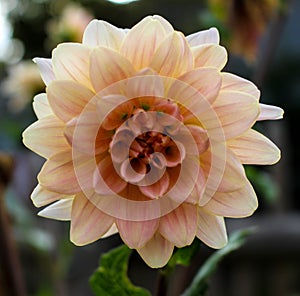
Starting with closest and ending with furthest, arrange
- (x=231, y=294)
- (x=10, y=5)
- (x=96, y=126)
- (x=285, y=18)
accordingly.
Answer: (x=96, y=126) → (x=285, y=18) → (x=231, y=294) → (x=10, y=5)

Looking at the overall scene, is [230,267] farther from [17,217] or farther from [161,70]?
[161,70]

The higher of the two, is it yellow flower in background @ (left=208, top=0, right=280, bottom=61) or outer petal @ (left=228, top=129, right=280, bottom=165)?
outer petal @ (left=228, top=129, right=280, bottom=165)

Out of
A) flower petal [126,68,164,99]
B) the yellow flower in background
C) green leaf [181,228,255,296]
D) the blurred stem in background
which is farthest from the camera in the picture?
the yellow flower in background

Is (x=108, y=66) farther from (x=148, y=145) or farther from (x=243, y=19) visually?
(x=243, y=19)

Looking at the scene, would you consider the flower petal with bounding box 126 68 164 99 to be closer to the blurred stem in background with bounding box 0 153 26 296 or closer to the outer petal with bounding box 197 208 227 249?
the outer petal with bounding box 197 208 227 249

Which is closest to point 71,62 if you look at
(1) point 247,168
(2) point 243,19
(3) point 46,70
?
(3) point 46,70

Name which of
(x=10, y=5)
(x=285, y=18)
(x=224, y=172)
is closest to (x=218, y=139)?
(x=224, y=172)

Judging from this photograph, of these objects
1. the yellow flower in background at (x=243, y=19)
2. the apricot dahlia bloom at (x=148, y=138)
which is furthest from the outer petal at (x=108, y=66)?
the yellow flower in background at (x=243, y=19)

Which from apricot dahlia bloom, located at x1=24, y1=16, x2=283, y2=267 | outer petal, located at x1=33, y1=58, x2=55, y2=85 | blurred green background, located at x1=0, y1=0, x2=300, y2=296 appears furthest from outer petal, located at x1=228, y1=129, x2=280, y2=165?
blurred green background, located at x1=0, y1=0, x2=300, y2=296
